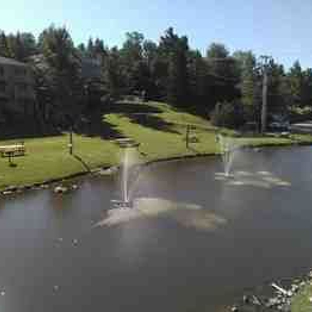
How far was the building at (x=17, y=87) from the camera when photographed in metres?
65.0

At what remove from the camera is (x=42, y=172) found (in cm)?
3306

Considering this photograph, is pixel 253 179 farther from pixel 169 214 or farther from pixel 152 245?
pixel 152 245

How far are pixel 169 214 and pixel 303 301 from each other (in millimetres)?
11611

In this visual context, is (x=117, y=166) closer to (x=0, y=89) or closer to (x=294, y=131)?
(x=0, y=89)

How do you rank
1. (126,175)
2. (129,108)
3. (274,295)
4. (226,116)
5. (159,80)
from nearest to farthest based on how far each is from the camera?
1. (274,295)
2. (126,175)
3. (226,116)
4. (129,108)
5. (159,80)

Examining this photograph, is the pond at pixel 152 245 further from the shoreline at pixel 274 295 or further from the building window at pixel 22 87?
the building window at pixel 22 87

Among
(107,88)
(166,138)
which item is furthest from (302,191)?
(107,88)

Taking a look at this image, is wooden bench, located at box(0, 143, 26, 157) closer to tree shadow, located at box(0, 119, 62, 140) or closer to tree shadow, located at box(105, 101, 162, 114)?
tree shadow, located at box(0, 119, 62, 140)

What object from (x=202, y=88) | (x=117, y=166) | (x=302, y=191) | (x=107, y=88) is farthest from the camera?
(x=202, y=88)

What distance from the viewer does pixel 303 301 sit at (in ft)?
43.6

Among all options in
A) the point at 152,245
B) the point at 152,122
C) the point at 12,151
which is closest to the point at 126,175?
the point at 12,151

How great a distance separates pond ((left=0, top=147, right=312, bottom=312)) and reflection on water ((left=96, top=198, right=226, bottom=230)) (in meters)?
0.05

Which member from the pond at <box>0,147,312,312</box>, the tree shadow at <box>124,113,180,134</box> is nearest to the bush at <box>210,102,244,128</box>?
the tree shadow at <box>124,113,180,134</box>

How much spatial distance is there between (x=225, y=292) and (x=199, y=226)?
7.25 meters
